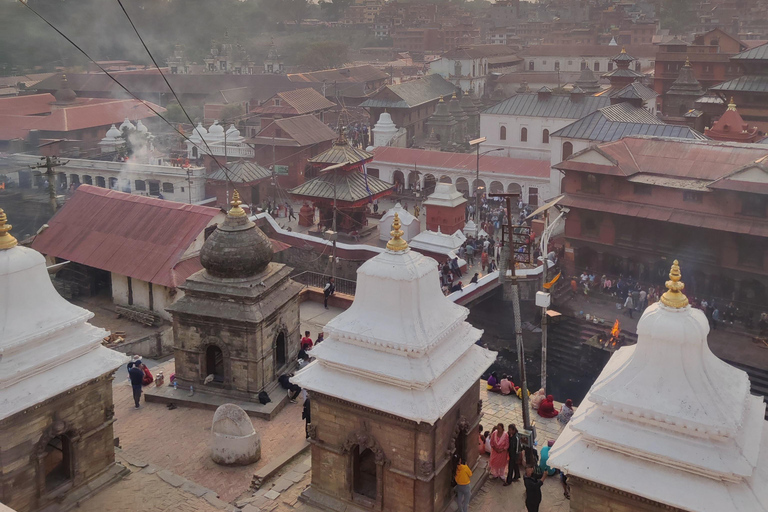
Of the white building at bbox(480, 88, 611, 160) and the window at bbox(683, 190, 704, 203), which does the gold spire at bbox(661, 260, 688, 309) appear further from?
the white building at bbox(480, 88, 611, 160)

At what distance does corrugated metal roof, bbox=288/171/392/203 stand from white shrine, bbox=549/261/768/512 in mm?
23231

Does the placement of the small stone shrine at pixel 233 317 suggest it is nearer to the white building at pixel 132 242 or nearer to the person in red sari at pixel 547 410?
the person in red sari at pixel 547 410

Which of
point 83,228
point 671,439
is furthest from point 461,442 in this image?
point 83,228

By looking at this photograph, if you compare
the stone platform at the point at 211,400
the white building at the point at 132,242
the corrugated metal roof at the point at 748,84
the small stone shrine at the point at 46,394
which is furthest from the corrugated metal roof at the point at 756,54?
the small stone shrine at the point at 46,394

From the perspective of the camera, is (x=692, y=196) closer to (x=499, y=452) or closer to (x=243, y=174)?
(x=499, y=452)

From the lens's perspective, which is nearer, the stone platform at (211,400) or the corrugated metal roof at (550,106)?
the stone platform at (211,400)

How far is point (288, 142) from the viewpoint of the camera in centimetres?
4372

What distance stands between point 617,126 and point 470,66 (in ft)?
115

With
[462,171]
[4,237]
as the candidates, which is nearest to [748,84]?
[462,171]

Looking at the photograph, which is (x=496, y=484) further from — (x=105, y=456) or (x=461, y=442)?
(x=105, y=456)

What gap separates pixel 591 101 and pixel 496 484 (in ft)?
124

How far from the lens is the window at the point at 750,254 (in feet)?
85.9

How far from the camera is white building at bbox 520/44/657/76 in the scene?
237 ft

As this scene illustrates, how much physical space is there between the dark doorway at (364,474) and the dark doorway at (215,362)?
504 centimetres
